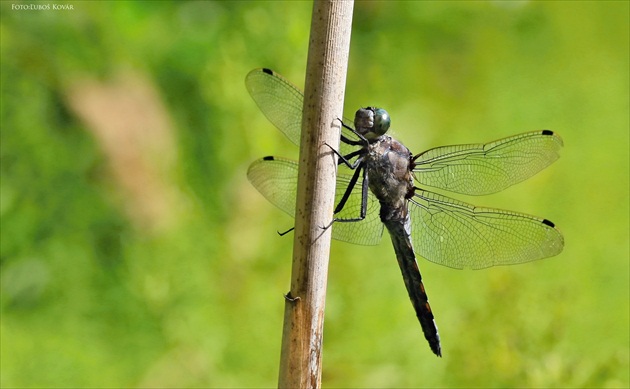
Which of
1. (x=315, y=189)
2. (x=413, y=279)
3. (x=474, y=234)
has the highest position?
(x=474, y=234)

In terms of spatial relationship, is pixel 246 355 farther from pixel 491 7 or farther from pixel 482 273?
pixel 491 7

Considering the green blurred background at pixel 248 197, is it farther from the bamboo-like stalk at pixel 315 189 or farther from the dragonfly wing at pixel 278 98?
the bamboo-like stalk at pixel 315 189

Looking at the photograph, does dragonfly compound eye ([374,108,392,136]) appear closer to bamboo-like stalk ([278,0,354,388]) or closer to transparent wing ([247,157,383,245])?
transparent wing ([247,157,383,245])

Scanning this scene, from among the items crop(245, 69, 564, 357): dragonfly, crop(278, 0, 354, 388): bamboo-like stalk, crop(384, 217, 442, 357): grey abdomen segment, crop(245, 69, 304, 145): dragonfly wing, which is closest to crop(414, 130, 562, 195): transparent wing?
crop(245, 69, 564, 357): dragonfly

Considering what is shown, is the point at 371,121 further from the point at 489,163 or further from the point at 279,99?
the point at 489,163

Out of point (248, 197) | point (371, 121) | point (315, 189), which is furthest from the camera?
point (248, 197)

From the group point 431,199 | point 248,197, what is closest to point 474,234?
point 431,199

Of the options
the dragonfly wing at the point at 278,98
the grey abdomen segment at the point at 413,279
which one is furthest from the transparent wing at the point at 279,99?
the grey abdomen segment at the point at 413,279

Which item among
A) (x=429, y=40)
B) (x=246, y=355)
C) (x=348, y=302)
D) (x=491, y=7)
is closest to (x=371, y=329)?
(x=348, y=302)
